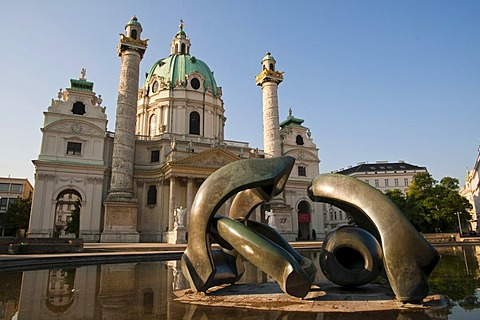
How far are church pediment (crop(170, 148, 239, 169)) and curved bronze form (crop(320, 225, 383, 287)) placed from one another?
99.2ft

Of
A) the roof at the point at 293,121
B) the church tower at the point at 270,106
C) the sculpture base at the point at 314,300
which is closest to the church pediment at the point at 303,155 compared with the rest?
the roof at the point at 293,121

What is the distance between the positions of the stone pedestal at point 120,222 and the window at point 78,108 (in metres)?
12.9

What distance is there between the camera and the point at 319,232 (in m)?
49.2

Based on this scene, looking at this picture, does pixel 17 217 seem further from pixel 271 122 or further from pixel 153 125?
pixel 271 122

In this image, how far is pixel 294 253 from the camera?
8.37 metres

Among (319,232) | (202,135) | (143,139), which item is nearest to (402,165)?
(319,232)

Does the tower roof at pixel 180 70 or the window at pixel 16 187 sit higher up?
the tower roof at pixel 180 70

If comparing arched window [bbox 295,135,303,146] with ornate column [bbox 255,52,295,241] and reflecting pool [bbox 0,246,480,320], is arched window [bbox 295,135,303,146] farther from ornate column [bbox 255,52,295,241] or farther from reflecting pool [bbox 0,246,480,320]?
reflecting pool [bbox 0,246,480,320]

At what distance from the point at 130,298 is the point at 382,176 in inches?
2921

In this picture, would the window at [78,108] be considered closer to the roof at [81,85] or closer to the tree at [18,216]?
the roof at [81,85]

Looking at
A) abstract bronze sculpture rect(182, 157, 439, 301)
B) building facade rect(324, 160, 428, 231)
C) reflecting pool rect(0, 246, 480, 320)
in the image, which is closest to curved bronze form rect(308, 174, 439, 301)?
abstract bronze sculpture rect(182, 157, 439, 301)

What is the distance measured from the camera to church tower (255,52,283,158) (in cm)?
4281

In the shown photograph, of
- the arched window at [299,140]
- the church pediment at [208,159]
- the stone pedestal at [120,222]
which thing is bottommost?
the stone pedestal at [120,222]

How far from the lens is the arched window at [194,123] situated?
4809 centimetres
